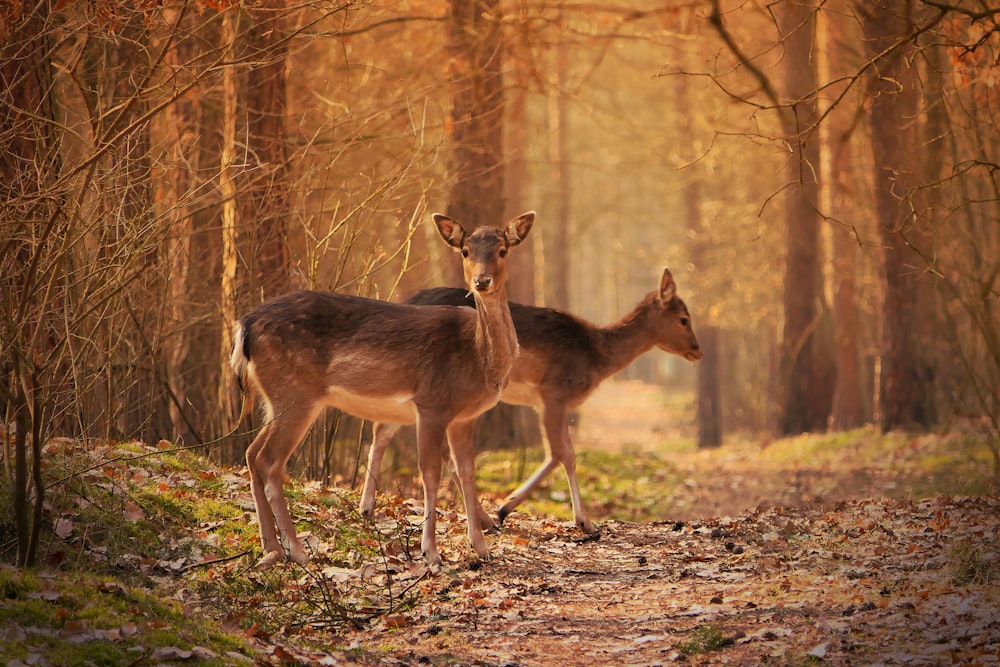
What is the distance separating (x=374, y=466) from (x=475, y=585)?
99.0 inches

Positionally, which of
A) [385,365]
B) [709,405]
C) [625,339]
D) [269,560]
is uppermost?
[625,339]

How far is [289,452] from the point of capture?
9320 millimetres

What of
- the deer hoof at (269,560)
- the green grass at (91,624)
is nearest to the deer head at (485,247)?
the deer hoof at (269,560)

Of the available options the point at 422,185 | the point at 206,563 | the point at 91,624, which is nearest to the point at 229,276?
the point at 422,185

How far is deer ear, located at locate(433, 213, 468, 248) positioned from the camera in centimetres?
1000

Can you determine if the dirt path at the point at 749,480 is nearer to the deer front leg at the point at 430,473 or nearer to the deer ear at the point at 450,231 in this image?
the deer front leg at the point at 430,473

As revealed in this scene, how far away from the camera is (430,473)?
31.4 feet

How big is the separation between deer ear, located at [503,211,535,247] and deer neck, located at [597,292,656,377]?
301cm

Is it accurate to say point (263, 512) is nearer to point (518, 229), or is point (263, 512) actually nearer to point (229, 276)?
point (518, 229)

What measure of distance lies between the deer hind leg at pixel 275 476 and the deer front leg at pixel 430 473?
0.92 m

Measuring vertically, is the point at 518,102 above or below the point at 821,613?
above

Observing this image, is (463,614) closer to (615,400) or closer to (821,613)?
(821,613)

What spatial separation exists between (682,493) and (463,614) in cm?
1024

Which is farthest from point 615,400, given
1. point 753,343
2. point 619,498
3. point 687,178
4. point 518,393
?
point 518,393
